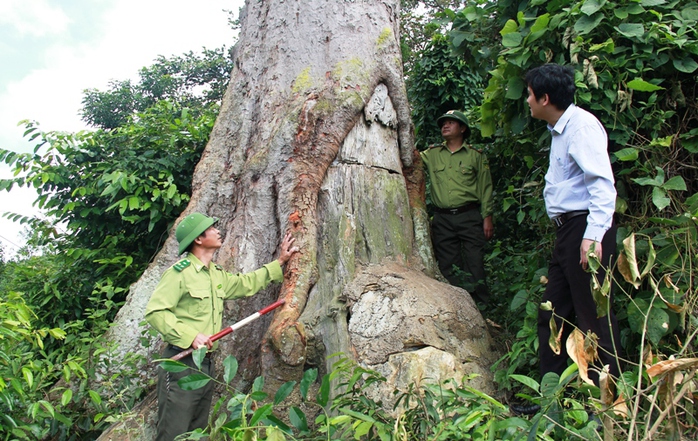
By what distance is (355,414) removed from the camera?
2.38 meters

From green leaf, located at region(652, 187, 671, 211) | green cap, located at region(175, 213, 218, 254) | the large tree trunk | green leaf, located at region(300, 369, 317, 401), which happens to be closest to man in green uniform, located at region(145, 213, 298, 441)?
green cap, located at region(175, 213, 218, 254)

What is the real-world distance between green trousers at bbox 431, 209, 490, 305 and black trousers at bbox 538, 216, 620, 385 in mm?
1456

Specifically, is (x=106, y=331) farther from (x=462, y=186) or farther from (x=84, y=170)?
(x=462, y=186)

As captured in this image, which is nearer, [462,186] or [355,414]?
[355,414]

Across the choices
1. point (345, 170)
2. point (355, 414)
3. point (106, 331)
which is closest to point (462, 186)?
point (345, 170)

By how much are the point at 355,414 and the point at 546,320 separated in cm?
136

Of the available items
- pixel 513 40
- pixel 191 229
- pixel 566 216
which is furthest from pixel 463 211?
pixel 191 229

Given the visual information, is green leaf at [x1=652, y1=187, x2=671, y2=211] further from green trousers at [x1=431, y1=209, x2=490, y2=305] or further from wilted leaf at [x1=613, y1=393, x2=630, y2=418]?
green trousers at [x1=431, y1=209, x2=490, y2=305]

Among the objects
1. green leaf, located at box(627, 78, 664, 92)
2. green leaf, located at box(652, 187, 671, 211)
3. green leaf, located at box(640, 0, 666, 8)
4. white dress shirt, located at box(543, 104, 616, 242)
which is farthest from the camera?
green leaf, located at box(640, 0, 666, 8)

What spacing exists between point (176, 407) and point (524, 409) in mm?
1971

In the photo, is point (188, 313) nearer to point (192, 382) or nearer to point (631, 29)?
point (192, 382)

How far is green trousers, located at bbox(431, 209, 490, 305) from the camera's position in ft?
15.6

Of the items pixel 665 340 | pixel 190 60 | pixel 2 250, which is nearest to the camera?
pixel 665 340

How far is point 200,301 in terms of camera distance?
3504 millimetres
